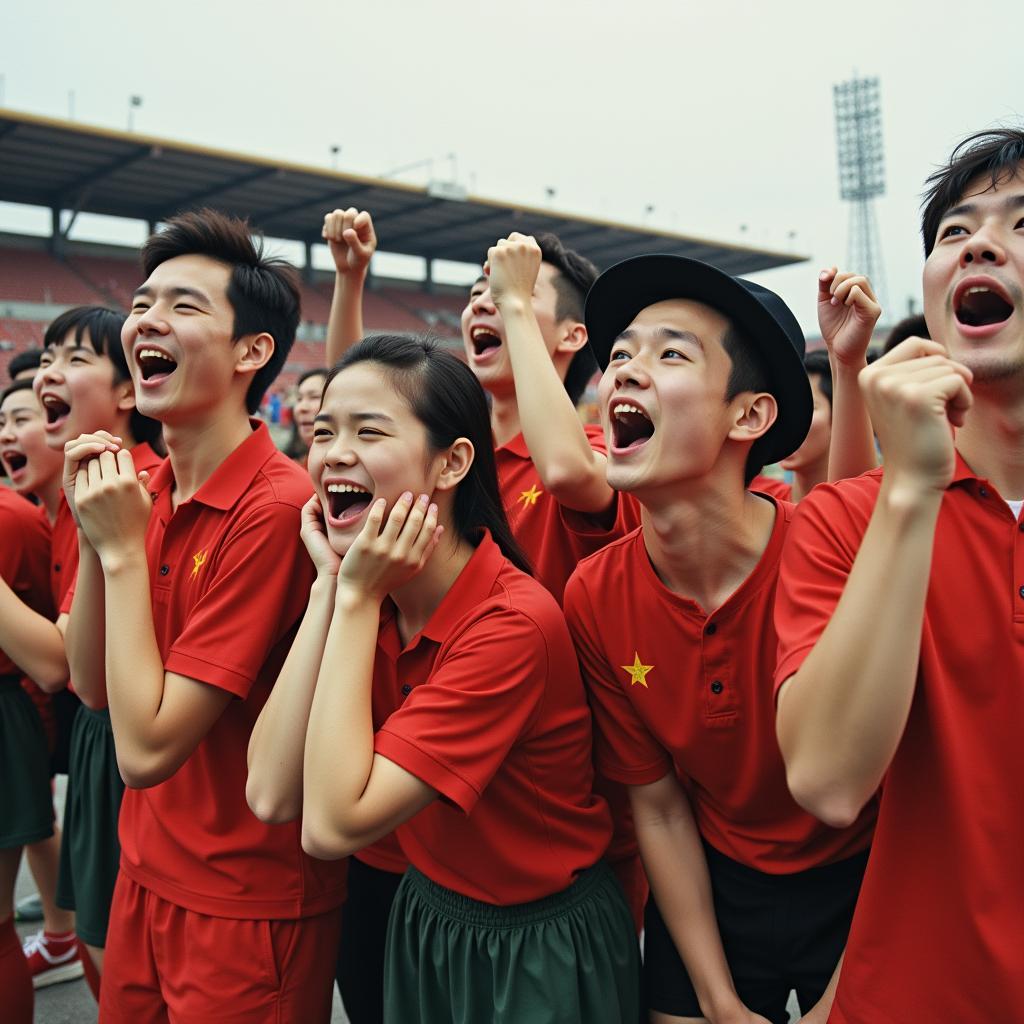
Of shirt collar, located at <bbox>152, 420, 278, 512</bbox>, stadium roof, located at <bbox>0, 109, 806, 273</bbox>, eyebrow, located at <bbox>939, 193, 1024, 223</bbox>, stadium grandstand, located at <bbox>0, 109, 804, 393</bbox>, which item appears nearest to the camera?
eyebrow, located at <bbox>939, 193, 1024, 223</bbox>

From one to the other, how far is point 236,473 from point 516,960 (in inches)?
50.5

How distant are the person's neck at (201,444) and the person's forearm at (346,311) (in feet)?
1.94

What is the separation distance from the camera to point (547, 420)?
2379 mm

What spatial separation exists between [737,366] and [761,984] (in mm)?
1279

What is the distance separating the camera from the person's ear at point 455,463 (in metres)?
2.06

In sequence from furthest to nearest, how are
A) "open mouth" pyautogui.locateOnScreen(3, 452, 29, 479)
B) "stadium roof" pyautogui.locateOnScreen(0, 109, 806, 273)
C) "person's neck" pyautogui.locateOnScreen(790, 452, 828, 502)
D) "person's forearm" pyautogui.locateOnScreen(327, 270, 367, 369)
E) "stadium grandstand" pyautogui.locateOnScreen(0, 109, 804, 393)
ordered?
"stadium grandstand" pyautogui.locateOnScreen(0, 109, 804, 393)
"stadium roof" pyautogui.locateOnScreen(0, 109, 806, 273)
"open mouth" pyautogui.locateOnScreen(3, 452, 29, 479)
"person's neck" pyautogui.locateOnScreen(790, 452, 828, 502)
"person's forearm" pyautogui.locateOnScreen(327, 270, 367, 369)

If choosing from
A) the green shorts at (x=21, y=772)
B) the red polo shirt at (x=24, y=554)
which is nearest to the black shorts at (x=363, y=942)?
the green shorts at (x=21, y=772)

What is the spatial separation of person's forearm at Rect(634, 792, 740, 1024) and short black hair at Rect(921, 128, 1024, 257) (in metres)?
1.25

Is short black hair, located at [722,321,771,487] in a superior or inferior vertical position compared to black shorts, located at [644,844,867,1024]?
superior

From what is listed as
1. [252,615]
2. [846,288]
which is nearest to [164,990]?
[252,615]

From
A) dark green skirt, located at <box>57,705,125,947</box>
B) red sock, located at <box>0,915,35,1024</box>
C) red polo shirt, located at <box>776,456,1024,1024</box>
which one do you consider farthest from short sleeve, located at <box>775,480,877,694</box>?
red sock, located at <box>0,915,35,1024</box>

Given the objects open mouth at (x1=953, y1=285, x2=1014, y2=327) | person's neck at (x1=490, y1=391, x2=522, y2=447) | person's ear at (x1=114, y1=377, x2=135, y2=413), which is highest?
person's ear at (x1=114, y1=377, x2=135, y2=413)

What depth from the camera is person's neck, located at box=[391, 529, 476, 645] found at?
203 centimetres

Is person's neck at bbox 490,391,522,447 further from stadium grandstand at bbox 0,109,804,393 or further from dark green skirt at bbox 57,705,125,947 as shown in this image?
stadium grandstand at bbox 0,109,804,393
